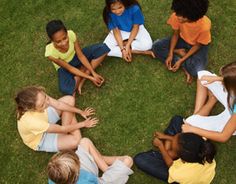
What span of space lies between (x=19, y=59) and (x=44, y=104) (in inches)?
50.8

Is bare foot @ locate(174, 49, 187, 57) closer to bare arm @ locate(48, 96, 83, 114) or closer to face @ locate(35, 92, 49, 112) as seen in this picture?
bare arm @ locate(48, 96, 83, 114)

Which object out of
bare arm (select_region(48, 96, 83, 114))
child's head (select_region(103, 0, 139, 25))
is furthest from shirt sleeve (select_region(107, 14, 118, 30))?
bare arm (select_region(48, 96, 83, 114))

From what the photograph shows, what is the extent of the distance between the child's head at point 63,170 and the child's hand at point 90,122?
0.97 m

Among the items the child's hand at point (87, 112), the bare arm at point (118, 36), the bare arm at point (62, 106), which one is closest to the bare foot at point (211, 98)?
the bare arm at point (118, 36)

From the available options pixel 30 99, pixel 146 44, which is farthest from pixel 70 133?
pixel 146 44

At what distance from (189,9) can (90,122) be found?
1499 mm

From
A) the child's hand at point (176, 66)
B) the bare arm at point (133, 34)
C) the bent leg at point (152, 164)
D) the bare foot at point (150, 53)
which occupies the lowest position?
the bent leg at point (152, 164)

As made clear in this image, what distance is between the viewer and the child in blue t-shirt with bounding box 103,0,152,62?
4355mm

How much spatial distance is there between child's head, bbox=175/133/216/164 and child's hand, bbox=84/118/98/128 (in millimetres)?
1142

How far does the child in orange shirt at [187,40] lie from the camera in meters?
3.86

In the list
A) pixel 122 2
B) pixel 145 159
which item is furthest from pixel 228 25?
pixel 145 159

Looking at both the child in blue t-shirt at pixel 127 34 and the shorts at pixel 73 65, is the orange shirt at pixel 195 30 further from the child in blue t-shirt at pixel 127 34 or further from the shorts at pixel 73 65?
the shorts at pixel 73 65

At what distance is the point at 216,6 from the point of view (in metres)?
4.82

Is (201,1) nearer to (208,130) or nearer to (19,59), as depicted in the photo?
(208,130)
